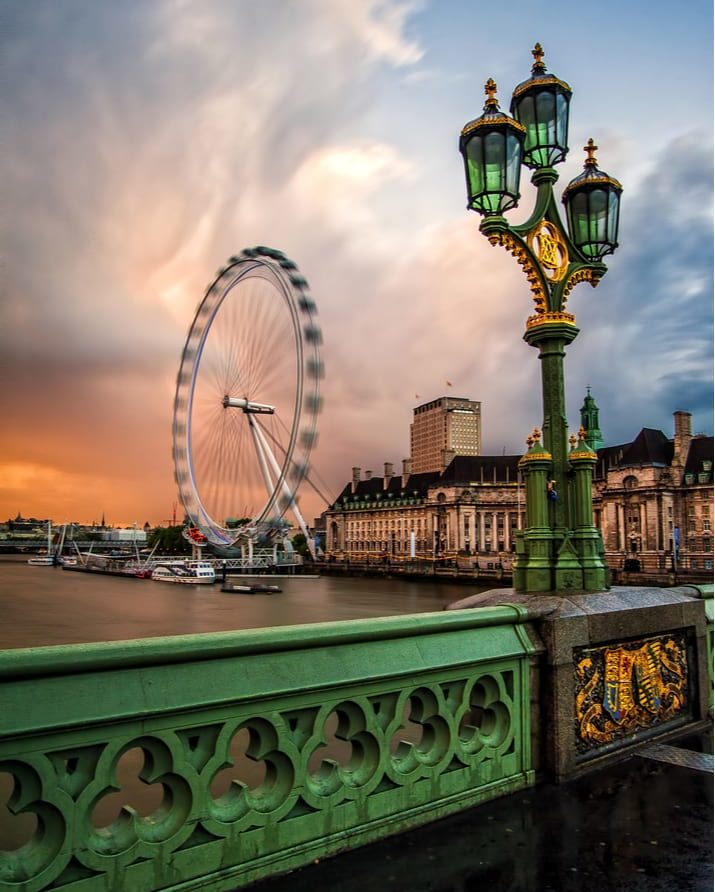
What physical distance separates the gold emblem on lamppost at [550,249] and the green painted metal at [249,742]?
366 centimetres

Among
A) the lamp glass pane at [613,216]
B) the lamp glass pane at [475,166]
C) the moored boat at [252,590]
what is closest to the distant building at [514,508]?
the moored boat at [252,590]

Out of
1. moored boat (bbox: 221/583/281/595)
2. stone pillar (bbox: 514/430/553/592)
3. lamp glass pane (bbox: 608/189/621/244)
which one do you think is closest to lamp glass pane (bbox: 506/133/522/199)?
lamp glass pane (bbox: 608/189/621/244)

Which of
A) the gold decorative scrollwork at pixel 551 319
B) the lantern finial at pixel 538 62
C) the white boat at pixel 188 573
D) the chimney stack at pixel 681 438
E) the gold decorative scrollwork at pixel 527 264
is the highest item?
the chimney stack at pixel 681 438

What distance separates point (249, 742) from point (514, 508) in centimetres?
12595

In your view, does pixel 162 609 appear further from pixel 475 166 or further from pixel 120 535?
pixel 120 535

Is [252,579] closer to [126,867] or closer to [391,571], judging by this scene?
[391,571]

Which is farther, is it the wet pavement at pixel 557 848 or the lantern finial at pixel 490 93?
the lantern finial at pixel 490 93

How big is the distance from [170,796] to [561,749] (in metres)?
2.59

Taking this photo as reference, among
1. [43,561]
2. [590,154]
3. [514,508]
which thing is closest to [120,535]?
[43,561]

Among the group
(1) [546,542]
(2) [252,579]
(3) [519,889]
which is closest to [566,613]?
(1) [546,542]

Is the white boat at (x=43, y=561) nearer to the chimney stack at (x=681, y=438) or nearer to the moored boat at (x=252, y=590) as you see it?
the moored boat at (x=252, y=590)

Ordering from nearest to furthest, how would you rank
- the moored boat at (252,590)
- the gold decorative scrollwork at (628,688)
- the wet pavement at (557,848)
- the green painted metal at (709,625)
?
the wet pavement at (557,848) → the gold decorative scrollwork at (628,688) → the green painted metal at (709,625) → the moored boat at (252,590)

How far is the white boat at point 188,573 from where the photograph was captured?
271 feet

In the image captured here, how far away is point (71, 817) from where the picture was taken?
269 cm
